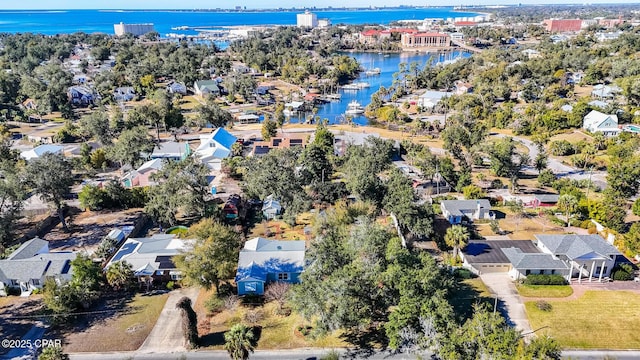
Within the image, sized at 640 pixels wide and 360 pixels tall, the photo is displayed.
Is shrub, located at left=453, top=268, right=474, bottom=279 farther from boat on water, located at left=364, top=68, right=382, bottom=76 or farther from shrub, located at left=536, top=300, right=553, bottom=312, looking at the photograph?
boat on water, located at left=364, top=68, right=382, bottom=76

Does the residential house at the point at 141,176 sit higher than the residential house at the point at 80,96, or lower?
lower

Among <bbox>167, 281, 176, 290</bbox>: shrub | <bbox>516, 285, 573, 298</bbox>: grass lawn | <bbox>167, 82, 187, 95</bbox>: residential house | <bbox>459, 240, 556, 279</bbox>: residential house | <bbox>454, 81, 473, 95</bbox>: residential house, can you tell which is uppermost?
<bbox>167, 82, 187, 95</bbox>: residential house

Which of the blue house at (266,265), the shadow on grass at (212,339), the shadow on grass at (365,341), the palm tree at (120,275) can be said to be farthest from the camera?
the palm tree at (120,275)

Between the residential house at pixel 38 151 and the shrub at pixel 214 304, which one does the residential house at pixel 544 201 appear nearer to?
the shrub at pixel 214 304

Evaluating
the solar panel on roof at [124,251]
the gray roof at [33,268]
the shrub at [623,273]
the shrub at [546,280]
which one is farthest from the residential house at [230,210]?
the shrub at [623,273]

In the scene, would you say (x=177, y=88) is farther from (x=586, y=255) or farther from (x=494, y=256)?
(x=586, y=255)

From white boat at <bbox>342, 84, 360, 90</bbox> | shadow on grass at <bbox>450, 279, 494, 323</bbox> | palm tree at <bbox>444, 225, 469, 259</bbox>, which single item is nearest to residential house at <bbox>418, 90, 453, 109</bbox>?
white boat at <bbox>342, 84, 360, 90</bbox>

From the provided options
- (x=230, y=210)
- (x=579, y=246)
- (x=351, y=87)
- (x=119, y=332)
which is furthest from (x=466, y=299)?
(x=351, y=87)
